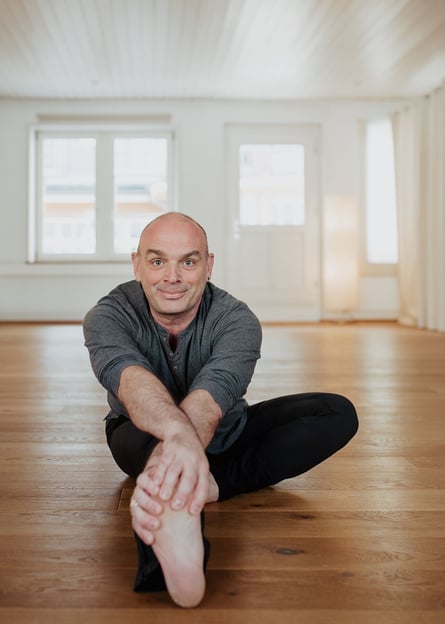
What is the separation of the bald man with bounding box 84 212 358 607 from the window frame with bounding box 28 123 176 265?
22.4 ft

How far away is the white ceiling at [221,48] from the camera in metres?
5.36

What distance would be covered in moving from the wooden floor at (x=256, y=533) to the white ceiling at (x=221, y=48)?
3.81 m

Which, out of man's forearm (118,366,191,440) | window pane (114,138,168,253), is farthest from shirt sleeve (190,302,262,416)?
window pane (114,138,168,253)

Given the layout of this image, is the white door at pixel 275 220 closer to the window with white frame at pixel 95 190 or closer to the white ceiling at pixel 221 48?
the white ceiling at pixel 221 48

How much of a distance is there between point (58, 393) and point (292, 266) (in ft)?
18.2

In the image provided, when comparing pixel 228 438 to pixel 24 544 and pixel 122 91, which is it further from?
pixel 122 91

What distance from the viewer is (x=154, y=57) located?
21.6 ft

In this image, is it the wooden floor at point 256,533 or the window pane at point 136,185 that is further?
the window pane at point 136,185

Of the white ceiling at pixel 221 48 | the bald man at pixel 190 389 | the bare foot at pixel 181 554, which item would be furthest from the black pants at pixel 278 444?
the white ceiling at pixel 221 48

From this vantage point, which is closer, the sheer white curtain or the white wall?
the sheer white curtain

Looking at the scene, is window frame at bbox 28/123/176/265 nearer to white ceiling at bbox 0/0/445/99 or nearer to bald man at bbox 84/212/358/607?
white ceiling at bbox 0/0/445/99

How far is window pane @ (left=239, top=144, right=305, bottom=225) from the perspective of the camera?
8.32 meters

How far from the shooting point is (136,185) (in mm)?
8391

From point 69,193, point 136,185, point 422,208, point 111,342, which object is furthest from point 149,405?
point 69,193
